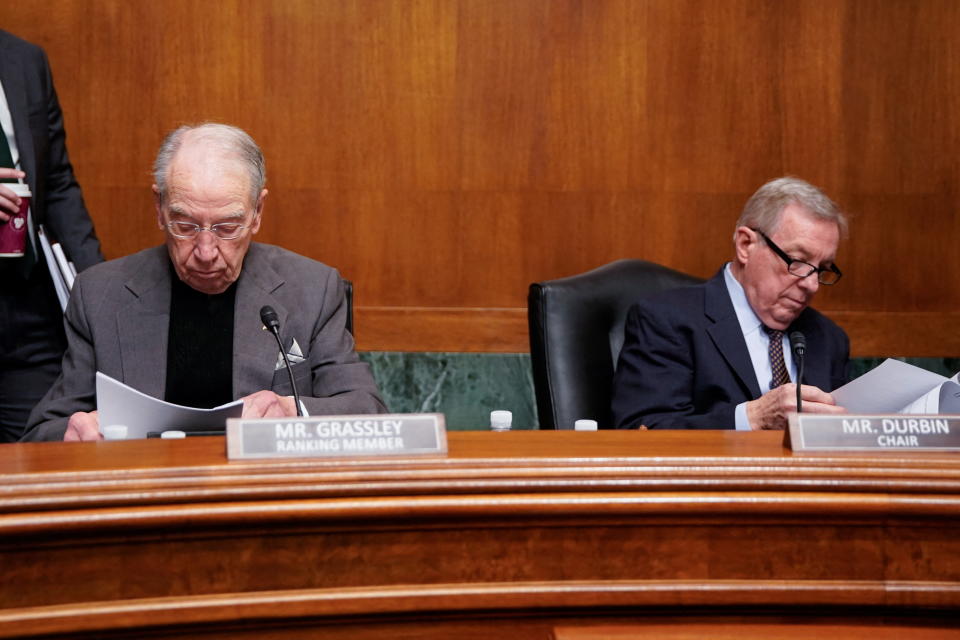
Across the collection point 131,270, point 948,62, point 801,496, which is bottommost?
point 801,496

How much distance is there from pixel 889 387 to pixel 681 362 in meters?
0.59

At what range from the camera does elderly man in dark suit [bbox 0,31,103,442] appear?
8.82 ft

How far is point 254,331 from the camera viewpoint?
7.66 ft

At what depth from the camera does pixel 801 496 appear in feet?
4.26

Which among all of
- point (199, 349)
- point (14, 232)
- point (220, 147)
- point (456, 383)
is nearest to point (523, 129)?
point (456, 383)

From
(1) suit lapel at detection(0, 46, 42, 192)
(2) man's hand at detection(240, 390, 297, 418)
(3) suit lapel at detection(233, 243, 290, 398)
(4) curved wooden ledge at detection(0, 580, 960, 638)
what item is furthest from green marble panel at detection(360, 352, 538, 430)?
(4) curved wooden ledge at detection(0, 580, 960, 638)

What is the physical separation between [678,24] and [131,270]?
1.90 metres

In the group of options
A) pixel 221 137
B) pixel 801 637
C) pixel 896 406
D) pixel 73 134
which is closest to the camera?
pixel 801 637

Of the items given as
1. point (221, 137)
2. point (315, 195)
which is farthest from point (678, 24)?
point (221, 137)

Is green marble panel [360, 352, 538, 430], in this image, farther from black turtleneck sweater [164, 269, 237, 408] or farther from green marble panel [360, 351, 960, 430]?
black turtleneck sweater [164, 269, 237, 408]

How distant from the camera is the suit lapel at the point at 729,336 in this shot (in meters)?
2.56

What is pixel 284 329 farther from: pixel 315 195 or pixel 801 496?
pixel 801 496

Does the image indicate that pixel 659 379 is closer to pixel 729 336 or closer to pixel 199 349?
pixel 729 336

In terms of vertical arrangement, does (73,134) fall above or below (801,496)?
above
